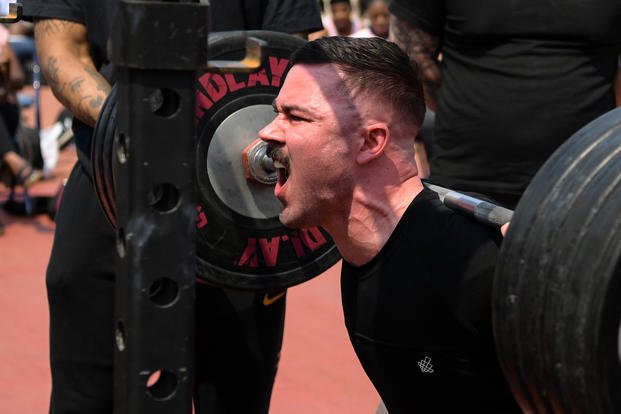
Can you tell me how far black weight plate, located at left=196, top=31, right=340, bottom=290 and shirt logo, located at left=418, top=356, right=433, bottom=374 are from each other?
0.75 m

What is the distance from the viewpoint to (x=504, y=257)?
1892 millimetres

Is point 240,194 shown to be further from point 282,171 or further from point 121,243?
point 121,243

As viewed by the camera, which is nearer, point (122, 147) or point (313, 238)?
point (122, 147)

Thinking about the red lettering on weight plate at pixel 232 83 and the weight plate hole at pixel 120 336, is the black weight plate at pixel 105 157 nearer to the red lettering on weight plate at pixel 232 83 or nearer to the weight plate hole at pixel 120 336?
the red lettering on weight plate at pixel 232 83

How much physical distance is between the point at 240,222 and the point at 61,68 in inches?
27.5

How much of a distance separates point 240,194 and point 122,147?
119cm

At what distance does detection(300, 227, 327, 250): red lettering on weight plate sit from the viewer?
304 centimetres

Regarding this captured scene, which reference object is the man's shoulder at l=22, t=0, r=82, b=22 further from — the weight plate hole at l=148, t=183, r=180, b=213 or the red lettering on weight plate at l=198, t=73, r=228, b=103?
the weight plate hole at l=148, t=183, r=180, b=213

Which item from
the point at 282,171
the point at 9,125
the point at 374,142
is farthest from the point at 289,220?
the point at 9,125

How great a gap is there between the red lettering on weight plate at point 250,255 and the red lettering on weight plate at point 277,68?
424 mm

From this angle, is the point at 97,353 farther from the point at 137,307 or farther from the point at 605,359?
the point at 605,359

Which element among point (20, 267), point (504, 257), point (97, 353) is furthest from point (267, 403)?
point (20, 267)

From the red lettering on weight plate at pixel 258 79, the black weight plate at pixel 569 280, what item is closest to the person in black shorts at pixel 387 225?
the black weight plate at pixel 569 280

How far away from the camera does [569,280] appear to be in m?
1.79
